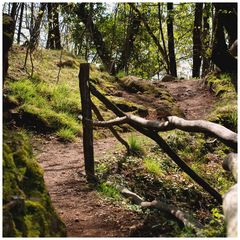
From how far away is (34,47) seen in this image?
11.7 m

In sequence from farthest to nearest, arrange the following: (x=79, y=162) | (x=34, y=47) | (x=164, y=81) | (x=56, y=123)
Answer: (x=164, y=81), (x=34, y=47), (x=56, y=123), (x=79, y=162)

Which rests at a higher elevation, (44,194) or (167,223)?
(44,194)

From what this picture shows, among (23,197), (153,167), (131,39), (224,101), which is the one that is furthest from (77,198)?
(131,39)

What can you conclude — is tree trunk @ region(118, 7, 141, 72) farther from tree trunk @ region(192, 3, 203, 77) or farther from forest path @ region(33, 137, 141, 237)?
forest path @ region(33, 137, 141, 237)

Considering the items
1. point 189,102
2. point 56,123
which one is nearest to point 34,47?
point 56,123

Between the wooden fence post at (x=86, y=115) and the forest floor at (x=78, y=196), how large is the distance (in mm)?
234

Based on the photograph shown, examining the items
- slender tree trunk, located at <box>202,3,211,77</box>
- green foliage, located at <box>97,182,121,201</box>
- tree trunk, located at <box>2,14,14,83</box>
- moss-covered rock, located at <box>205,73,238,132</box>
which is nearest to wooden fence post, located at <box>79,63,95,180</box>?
green foliage, located at <box>97,182,121,201</box>

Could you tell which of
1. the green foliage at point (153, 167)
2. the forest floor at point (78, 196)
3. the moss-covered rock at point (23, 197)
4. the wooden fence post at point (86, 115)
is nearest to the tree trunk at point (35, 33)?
the forest floor at point (78, 196)

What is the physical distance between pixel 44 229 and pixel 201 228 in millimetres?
1663

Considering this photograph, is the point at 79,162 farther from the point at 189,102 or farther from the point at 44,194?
the point at 189,102

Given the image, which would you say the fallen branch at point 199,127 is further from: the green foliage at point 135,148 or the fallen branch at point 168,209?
the green foliage at point 135,148

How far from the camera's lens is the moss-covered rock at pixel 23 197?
3.23 m

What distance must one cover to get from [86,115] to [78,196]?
149 centimetres

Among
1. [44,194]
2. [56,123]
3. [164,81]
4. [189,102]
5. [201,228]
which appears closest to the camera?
[44,194]
